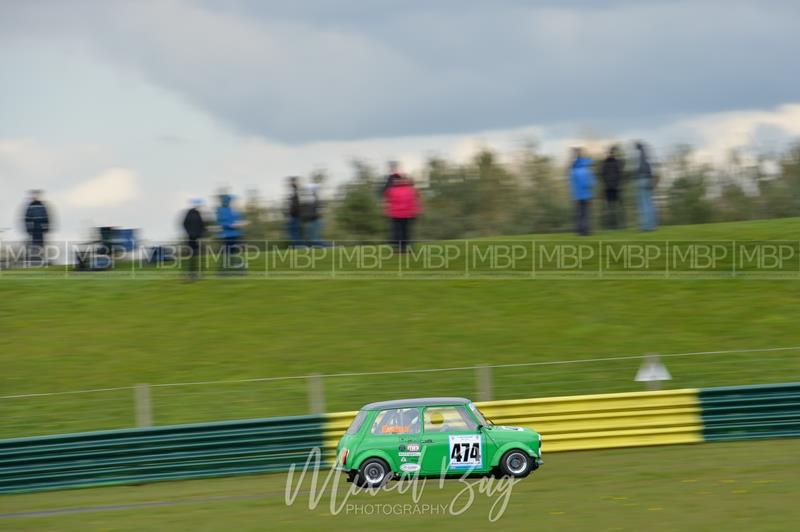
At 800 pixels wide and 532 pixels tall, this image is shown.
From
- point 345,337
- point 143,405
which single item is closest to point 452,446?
point 143,405

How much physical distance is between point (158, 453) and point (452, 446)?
4490mm

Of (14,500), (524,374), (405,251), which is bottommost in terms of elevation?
(14,500)

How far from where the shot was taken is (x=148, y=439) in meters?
13.8

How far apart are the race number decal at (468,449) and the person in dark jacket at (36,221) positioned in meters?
15.3

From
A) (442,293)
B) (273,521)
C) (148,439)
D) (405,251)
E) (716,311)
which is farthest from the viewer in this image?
(405,251)

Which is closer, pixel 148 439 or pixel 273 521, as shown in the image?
pixel 273 521

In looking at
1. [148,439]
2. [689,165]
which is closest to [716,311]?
[148,439]

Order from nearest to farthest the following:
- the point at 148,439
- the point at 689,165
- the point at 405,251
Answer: the point at 148,439, the point at 405,251, the point at 689,165

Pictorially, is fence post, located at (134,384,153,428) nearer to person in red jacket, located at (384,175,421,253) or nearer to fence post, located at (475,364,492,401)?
fence post, located at (475,364,492,401)

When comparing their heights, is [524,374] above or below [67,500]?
above

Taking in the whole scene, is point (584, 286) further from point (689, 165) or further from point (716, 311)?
point (689, 165)

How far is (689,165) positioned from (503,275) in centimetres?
2071

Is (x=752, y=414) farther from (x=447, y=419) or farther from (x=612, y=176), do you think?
(x=612, y=176)

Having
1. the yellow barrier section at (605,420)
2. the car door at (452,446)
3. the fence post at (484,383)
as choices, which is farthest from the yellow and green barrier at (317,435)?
the car door at (452,446)
